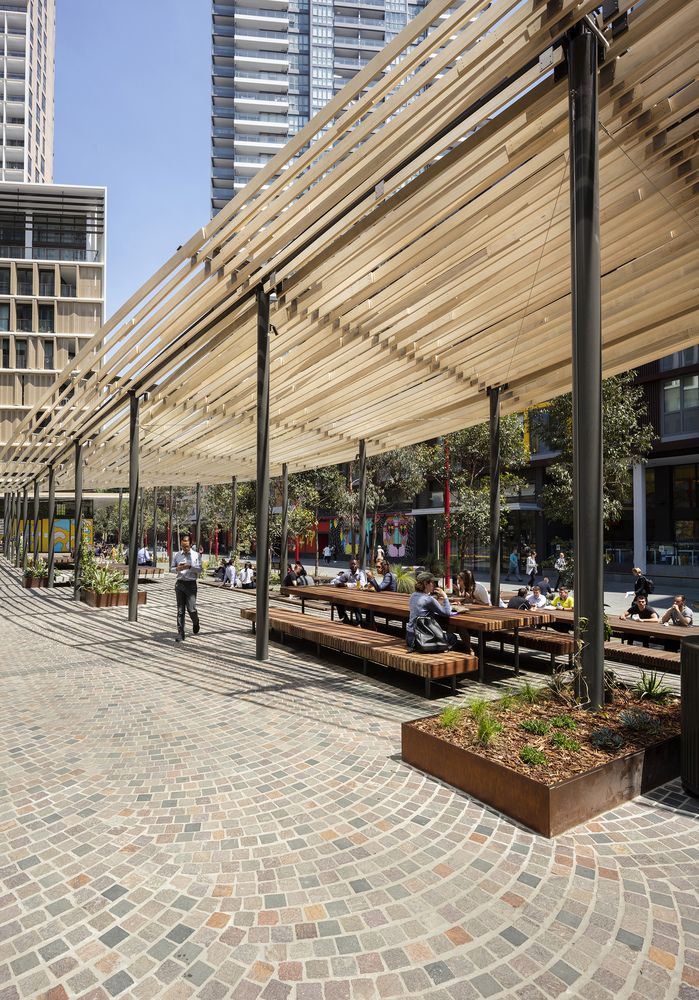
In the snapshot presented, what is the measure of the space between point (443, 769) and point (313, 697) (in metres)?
2.35

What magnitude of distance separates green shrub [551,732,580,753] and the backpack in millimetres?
2319

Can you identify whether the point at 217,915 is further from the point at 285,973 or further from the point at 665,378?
the point at 665,378

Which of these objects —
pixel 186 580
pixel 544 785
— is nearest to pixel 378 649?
pixel 544 785

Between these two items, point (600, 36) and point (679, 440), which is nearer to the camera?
point (600, 36)

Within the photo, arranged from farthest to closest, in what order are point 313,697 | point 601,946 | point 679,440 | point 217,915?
point 679,440 < point 313,697 < point 217,915 < point 601,946

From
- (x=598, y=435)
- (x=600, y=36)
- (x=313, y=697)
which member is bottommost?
(x=313, y=697)

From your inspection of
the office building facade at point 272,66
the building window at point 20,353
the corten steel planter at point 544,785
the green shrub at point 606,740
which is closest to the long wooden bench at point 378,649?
the corten steel planter at point 544,785

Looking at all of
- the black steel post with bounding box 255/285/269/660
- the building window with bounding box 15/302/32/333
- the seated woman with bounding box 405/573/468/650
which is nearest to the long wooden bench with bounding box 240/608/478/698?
the seated woman with bounding box 405/573/468/650

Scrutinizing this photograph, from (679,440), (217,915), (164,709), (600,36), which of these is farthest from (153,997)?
(679,440)

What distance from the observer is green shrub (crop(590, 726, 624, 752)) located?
3664 millimetres

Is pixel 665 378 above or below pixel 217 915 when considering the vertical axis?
above

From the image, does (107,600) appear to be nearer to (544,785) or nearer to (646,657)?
(646,657)

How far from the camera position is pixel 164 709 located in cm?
546

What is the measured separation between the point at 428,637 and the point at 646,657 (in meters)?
Answer: 2.52
